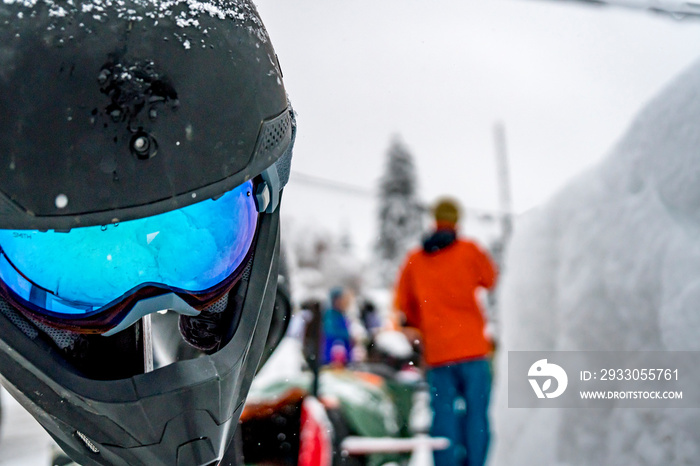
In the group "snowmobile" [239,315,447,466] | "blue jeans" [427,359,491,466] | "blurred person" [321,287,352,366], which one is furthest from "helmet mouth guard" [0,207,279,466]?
"blurred person" [321,287,352,366]

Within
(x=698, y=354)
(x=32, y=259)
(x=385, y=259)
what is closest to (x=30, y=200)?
(x=32, y=259)

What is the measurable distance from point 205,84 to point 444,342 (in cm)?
242

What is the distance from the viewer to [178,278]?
0.97 metres

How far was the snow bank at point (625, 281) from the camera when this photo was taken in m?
1.25

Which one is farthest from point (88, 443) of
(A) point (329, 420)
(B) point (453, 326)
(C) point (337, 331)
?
(C) point (337, 331)

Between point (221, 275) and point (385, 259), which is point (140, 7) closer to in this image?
point (221, 275)

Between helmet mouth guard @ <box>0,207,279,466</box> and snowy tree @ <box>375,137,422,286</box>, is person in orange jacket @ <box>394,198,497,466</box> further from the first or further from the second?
snowy tree @ <box>375,137,422,286</box>

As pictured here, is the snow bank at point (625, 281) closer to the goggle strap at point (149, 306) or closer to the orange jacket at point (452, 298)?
the goggle strap at point (149, 306)

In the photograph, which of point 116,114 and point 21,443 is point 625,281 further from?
point 21,443

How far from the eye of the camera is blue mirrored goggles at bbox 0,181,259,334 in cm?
90

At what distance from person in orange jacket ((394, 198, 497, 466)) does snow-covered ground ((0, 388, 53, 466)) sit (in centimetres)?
219

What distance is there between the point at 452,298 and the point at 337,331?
3.86 meters

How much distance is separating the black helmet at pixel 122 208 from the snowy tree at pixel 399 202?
122 ft

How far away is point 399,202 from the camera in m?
39.0
